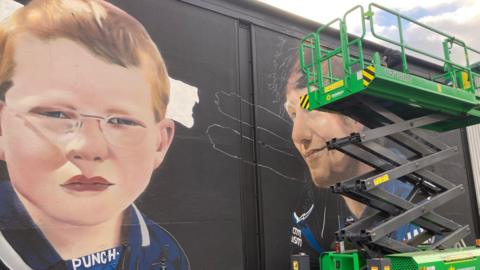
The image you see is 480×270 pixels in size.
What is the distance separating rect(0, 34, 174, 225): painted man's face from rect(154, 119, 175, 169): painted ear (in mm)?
117

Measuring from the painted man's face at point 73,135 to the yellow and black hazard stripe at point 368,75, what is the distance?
3.00 meters

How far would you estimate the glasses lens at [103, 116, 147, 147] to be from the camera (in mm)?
5820

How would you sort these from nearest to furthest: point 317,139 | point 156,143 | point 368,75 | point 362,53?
point 368,75, point 156,143, point 362,53, point 317,139

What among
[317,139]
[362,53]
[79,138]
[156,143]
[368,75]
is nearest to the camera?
[79,138]

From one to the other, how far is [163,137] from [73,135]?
4.34ft

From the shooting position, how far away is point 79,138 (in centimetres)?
553

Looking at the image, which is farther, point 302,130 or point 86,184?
point 302,130

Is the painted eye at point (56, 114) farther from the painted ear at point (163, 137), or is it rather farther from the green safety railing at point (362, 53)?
the green safety railing at point (362, 53)

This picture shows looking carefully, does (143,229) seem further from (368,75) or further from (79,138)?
(368,75)

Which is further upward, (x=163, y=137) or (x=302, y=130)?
(x=302, y=130)

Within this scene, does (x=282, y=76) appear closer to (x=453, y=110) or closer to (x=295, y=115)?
(x=295, y=115)

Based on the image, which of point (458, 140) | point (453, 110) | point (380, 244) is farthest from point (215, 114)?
point (458, 140)

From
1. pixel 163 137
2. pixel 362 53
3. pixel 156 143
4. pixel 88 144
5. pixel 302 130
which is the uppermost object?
pixel 362 53

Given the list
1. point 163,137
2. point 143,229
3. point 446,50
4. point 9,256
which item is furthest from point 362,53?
point 9,256
